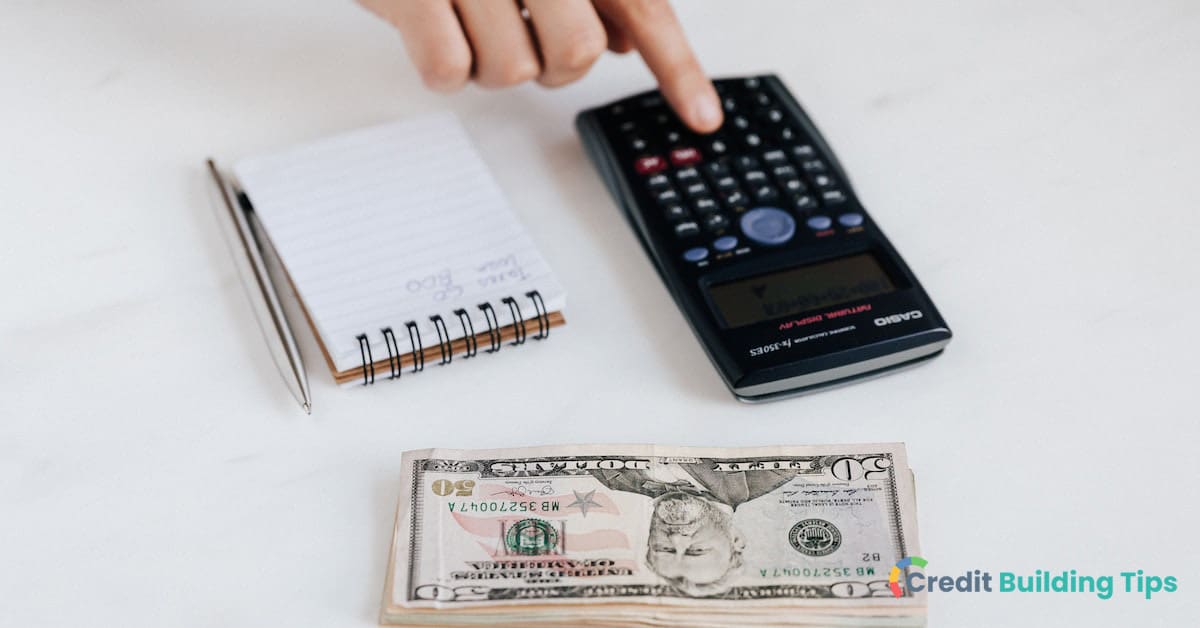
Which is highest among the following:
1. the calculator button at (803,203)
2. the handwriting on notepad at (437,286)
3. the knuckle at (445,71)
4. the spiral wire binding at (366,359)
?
the knuckle at (445,71)

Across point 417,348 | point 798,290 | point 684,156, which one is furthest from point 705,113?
point 417,348

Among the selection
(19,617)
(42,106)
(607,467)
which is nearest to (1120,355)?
(607,467)

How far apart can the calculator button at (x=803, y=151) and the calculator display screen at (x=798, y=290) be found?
93mm

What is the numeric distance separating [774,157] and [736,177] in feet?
0.10

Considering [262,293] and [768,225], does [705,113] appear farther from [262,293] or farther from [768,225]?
[262,293]

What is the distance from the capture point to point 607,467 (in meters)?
0.61

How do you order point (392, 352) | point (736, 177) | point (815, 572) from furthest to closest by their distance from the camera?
point (736, 177) < point (392, 352) < point (815, 572)

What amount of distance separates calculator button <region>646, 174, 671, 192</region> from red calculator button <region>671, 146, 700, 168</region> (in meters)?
0.02

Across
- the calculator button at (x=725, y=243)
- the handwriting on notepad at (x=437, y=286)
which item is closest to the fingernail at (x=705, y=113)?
the calculator button at (x=725, y=243)

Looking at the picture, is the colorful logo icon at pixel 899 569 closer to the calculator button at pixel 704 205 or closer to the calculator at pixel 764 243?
the calculator at pixel 764 243

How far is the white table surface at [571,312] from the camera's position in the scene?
59cm

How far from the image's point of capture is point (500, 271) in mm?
712

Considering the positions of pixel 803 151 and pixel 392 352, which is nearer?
pixel 392 352

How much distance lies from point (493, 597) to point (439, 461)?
90 mm
